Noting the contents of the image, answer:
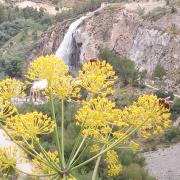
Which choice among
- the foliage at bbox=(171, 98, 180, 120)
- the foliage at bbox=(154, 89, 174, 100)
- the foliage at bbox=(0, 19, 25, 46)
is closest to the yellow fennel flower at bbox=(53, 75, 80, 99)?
the foliage at bbox=(171, 98, 180, 120)

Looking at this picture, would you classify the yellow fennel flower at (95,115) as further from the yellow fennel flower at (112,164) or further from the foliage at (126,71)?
the foliage at (126,71)

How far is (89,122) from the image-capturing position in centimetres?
594

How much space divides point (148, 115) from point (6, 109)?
65.2 inches

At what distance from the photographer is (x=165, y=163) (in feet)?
101

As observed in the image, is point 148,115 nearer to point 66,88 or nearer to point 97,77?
point 97,77

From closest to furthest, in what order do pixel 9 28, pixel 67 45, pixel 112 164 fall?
pixel 112 164
pixel 67 45
pixel 9 28

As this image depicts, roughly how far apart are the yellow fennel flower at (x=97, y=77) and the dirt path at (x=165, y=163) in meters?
22.3

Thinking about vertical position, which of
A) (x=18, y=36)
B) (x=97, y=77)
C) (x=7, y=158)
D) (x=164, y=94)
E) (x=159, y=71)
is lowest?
(x=18, y=36)

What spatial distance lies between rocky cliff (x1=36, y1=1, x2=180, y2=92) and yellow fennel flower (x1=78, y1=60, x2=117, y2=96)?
1611 inches

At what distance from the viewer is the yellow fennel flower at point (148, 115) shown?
587 centimetres

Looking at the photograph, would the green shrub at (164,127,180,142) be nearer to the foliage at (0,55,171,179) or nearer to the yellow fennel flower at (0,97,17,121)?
the foliage at (0,55,171,179)

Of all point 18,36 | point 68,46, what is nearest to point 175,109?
point 68,46

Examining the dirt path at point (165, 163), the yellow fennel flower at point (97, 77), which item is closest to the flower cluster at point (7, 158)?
the yellow fennel flower at point (97, 77)

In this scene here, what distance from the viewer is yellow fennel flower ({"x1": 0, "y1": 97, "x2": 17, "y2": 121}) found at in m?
6.08
